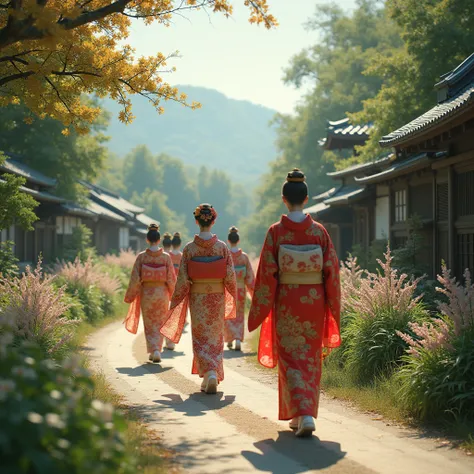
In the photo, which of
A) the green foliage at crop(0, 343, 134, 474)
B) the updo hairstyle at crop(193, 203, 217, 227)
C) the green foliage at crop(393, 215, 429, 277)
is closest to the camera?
the green foliage at crop(0, 343, 134, 474)

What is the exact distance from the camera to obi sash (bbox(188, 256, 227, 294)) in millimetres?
9656

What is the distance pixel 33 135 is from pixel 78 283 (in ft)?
39.3

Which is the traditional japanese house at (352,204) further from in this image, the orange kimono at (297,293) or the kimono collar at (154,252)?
the orange kimono at (297,293)

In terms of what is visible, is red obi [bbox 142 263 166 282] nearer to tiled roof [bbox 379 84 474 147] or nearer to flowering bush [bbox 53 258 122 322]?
tiled roof [bbox 379 84 474 147]

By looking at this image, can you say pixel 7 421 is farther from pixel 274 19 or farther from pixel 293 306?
pixel 274 19

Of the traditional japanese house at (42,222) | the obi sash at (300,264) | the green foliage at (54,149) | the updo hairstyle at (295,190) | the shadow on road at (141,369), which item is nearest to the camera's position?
the obi sash at (300,264)

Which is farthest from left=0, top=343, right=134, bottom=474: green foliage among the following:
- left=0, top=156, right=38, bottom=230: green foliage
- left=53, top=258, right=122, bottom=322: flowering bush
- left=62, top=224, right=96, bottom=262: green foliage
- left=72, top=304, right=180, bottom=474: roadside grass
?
left=62, top=224, right=96, bottom=262: green foliage

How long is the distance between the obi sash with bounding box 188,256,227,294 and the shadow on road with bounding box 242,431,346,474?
3206 millimetres

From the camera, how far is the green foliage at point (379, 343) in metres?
9.06

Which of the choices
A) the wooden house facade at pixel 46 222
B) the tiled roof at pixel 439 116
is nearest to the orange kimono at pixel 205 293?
the tiled roof at pixel 439 116

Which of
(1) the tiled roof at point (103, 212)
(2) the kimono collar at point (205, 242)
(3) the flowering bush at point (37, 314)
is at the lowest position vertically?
(3) the flowering bush at point (37, 314)

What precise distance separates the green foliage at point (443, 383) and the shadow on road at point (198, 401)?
2043 millimetres

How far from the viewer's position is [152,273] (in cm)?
1259

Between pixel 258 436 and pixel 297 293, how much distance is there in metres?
1.34
